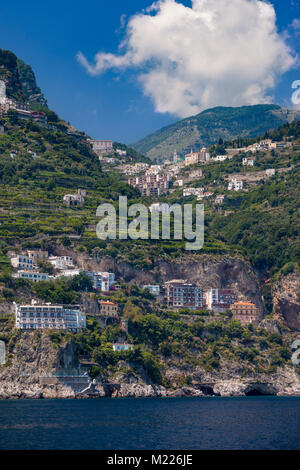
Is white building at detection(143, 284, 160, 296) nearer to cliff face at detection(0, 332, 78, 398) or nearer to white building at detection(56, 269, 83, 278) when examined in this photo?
white building at detection(56, 269, 83, 278)

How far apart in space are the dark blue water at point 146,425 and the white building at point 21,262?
2771cm

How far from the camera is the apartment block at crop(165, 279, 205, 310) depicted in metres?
113

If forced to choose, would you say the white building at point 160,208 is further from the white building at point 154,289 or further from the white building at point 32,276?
the white building at point 32,276

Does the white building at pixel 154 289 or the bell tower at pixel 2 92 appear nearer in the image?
the white building at pixel 154 289

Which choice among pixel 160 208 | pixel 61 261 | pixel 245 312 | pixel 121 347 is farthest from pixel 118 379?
pixel 160 208

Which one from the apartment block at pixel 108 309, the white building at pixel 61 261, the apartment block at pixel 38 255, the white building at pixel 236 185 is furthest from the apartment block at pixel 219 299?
the white building at pixel 236 185

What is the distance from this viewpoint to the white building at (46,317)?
286 feet

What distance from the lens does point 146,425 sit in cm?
6112

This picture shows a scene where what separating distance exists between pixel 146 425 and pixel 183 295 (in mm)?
53869

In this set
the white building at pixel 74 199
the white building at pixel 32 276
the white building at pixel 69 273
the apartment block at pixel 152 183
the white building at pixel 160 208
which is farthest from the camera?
the apartment block at pixel 152 183

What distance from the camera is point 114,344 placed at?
92.2 m

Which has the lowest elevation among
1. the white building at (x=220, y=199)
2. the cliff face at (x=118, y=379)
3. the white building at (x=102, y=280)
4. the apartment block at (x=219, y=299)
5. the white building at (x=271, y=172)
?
the cliff face at (x=118, y=379)
